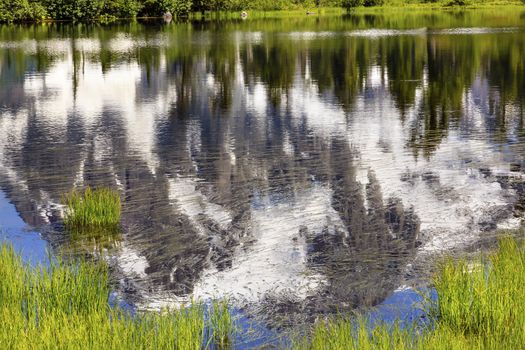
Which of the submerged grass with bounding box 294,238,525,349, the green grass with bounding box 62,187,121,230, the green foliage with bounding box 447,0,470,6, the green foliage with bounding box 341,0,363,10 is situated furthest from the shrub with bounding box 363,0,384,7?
the submerged grass with bounding box 294,238,525,349

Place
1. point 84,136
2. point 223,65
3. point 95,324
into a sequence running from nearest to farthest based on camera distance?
1. point 95,324
2. point 84,136
3. point 223,65

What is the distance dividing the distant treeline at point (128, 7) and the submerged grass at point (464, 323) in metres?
113

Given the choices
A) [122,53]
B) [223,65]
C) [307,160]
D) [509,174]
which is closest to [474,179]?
[509,174]

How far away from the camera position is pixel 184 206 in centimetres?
1834

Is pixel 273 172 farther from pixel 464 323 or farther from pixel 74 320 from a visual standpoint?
pixel 74 320

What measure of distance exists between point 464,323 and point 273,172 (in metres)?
11.8

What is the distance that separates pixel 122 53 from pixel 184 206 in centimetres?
4558

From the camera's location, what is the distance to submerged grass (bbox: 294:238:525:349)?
8.77m

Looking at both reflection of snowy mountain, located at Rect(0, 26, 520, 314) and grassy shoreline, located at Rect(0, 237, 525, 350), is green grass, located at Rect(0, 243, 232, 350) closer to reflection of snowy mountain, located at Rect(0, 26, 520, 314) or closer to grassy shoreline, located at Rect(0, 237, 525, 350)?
grassy shoreline, located at Rect(0, 237, 525, 350)

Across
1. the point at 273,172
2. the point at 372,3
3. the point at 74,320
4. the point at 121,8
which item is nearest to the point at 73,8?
the point at 121,8

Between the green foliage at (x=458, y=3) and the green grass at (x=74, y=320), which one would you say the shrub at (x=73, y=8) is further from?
the green grass at (x=74, y=320)

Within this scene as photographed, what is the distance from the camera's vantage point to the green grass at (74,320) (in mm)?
8742

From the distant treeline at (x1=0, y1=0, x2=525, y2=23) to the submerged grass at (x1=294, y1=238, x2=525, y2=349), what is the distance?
113m

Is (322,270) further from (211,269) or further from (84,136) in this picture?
(84,136)
